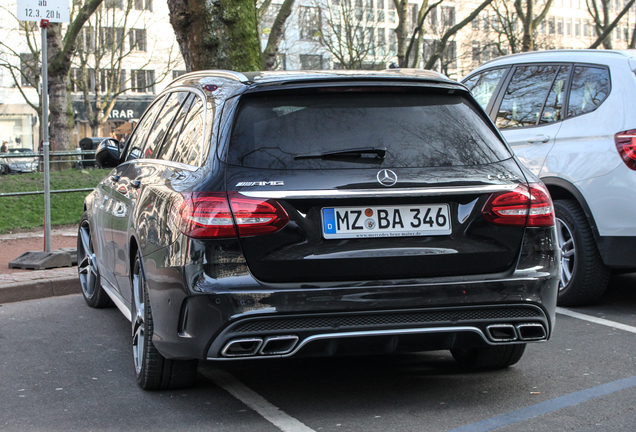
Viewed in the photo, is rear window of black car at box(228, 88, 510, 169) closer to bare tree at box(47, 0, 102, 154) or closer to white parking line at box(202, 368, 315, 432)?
white parking line at box(202, 368, 315, 432)

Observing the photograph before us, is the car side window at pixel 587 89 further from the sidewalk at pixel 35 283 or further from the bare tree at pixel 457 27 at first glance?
the bare tree at pixel 457 27

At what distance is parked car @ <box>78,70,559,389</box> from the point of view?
371cm

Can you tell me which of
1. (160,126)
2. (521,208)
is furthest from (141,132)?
(521,208)

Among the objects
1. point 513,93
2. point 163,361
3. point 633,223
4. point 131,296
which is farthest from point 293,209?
point 513,93

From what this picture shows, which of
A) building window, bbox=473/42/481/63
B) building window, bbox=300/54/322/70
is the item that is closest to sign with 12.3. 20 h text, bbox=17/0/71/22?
building window, bbox=473/42/481/63

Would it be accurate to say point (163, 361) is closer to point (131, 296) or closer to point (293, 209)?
point (131, 296)

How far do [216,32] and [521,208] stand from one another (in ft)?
22.7

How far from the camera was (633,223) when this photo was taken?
6062mm

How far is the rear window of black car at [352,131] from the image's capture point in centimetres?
385

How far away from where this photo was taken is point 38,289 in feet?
25.0

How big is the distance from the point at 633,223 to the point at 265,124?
3312mm

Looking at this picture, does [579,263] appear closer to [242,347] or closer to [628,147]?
[628,147]

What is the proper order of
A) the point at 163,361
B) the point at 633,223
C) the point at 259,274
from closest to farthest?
the point at 259,274 → the point at 163,361 → the point at 633,223

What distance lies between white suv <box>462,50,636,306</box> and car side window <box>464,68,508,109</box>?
34cm
